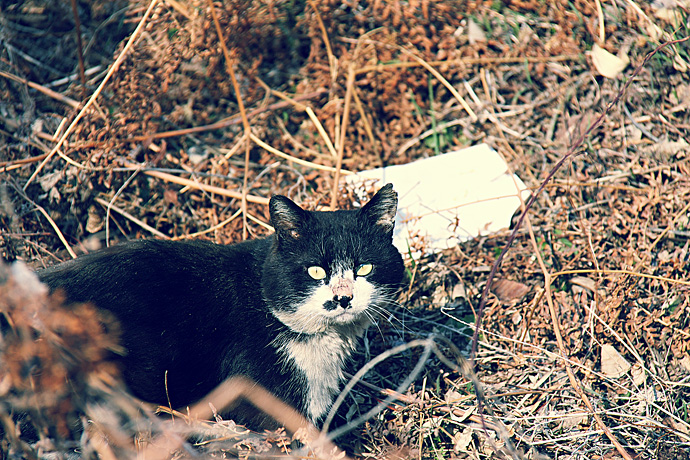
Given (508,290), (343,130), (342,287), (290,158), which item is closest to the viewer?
(342,287)

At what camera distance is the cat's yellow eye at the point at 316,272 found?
2773 mm

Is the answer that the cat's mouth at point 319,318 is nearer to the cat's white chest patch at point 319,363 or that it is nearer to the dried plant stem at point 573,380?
the cat's white chest patch at point 319,363

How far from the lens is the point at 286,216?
2.80 meters

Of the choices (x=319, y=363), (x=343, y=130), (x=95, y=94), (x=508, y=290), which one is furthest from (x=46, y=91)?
(x=508, y=290)

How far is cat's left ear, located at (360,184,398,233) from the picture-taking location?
283 cm

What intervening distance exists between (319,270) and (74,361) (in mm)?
1245

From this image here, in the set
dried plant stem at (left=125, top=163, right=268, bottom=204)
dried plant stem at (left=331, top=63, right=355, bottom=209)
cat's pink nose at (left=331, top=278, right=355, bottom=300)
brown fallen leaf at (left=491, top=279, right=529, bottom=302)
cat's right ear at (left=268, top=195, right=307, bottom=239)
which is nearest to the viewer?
cat's pink nose at (left=331, top=278, right=355, bottom=300)

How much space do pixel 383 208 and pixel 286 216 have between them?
0.52m

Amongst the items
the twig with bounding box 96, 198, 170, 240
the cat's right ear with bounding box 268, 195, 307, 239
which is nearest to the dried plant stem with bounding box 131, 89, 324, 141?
the twig with bounding box 96, 198, 170, 240

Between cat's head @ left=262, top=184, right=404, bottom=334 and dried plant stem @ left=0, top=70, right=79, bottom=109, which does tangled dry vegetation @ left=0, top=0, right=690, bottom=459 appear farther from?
cat's head @ left=262, top=184, right=404, bottom=334

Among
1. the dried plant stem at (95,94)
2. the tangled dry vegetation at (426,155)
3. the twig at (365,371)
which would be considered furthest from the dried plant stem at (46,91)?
the twig at (365,371)

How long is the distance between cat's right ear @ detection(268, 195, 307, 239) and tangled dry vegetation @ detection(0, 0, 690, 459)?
944 mm

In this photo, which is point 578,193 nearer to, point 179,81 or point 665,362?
point 665,362

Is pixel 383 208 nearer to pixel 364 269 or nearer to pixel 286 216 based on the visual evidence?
pixel 364 269
